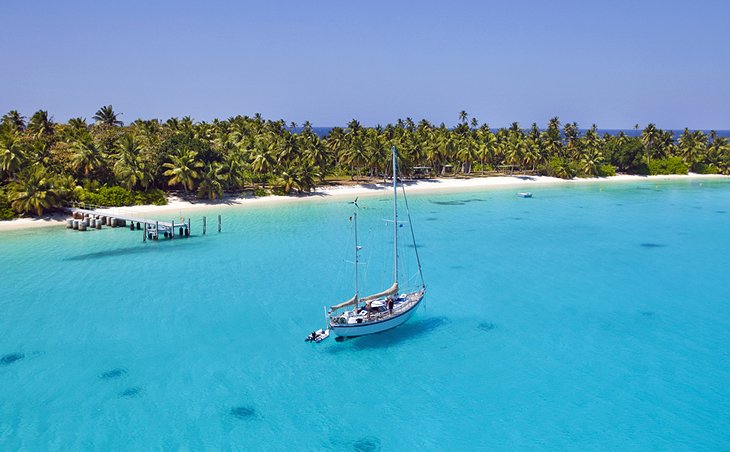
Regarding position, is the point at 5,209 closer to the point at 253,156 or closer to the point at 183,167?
the point at 183,167

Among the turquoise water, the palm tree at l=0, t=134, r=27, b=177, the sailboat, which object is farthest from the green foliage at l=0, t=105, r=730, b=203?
the sailboat

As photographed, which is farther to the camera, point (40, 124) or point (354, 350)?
point (40, 124)

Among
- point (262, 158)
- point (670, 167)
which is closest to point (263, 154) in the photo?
point (262, 158)

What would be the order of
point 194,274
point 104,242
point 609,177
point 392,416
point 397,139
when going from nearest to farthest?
point 392,416 < point 194,274 < point 104,242 < point 397,139 < point 609,177

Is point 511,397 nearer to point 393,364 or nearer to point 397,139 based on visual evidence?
point 393,364

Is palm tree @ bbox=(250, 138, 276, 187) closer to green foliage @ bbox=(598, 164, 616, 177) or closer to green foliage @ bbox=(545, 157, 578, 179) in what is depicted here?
green foliage @ bbox=(545, 157, 578, 179)

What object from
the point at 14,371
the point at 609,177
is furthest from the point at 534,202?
the point at 14,371

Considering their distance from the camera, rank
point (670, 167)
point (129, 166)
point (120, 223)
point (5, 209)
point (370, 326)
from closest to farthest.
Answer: point (370, 326)
point (5, 209)
point (120, 223)
point (129, 166)
point (670, 167)

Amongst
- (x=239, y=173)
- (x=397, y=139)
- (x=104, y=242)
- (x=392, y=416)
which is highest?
(x=397, y=139)
